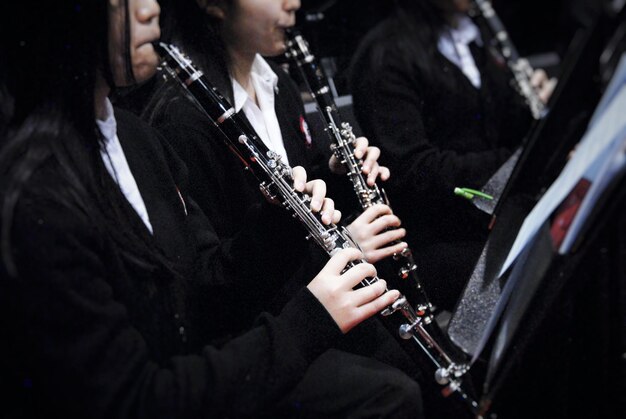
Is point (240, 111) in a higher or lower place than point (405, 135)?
higher

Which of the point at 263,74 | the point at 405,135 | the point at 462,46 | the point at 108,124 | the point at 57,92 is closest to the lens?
the point at 57,92

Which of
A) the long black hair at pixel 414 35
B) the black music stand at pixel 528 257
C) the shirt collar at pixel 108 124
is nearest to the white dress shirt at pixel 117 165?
the shirt collar at pixel 108 124

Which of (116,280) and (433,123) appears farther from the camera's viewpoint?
(433,123)

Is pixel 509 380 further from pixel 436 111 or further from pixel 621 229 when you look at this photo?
pixel 436 111

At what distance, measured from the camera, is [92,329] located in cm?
68

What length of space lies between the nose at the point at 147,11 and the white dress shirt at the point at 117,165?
15cm

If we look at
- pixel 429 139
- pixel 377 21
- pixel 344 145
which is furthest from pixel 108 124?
pixel 377 21

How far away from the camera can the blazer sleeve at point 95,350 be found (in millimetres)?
655

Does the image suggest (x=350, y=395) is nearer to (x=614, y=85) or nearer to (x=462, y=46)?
(x=614, y=85)

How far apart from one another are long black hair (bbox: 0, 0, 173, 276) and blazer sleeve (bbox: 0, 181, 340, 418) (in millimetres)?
54

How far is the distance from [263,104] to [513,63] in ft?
3.42

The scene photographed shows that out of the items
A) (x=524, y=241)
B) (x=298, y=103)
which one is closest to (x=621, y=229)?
(x=524, y=241)

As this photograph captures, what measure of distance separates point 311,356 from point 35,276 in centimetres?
41

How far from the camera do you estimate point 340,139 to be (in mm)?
1169
